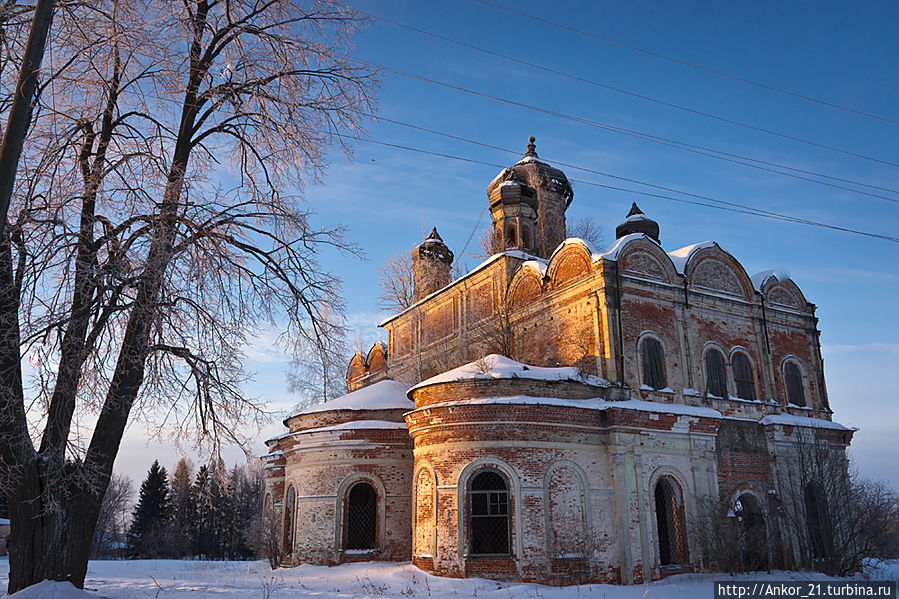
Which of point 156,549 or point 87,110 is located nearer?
point 87,110

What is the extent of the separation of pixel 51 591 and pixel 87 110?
5894mm

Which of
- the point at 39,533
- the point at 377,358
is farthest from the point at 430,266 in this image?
the point at 39,533

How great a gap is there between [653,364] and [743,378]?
3.46 metres

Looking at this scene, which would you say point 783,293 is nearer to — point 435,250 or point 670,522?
point 670,522

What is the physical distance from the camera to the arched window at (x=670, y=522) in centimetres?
1577

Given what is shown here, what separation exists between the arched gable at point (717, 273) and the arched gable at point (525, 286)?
13.3 ft

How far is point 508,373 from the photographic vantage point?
15047 millimetres

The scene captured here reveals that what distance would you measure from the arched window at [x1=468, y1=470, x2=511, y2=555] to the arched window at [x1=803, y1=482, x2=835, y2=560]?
826cm

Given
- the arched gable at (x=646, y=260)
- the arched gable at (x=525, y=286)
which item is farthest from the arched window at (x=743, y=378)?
the arched gable at (x=525, y=286)

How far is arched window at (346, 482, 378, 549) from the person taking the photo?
1708 centimetres

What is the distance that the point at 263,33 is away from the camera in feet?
30.7

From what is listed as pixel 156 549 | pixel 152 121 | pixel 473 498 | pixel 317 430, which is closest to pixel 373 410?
pixel 317 430

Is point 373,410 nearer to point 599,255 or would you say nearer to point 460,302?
point 460,302

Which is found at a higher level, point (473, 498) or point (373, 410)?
point (373, 410)
